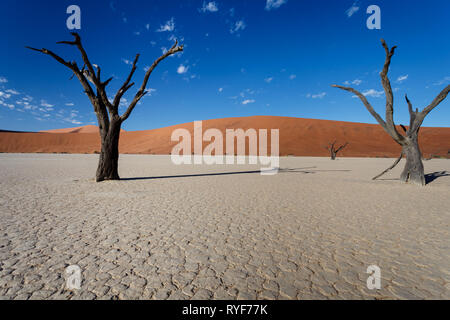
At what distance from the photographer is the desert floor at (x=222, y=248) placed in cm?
219

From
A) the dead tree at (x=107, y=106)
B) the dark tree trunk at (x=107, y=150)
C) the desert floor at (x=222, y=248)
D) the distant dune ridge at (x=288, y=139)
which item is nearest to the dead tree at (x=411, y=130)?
the desert floor at (x=222, y=248)

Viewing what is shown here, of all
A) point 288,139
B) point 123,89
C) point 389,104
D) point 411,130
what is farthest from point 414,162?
point 288,139

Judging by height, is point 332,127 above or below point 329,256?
above

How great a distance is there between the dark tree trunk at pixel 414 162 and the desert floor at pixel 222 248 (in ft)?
11.4

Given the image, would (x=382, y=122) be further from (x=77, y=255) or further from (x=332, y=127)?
(x=332, y=127)

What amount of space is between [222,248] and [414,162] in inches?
403

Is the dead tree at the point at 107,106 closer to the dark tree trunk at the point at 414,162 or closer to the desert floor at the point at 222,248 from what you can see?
the desert floor at the point at 222,248

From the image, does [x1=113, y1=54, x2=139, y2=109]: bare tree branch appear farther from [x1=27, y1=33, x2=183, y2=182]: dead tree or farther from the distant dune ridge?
the distant dune ridge

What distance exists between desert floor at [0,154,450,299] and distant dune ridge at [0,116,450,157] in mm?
39949

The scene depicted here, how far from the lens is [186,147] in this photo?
2088 inches

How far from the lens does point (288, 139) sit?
52031 mm

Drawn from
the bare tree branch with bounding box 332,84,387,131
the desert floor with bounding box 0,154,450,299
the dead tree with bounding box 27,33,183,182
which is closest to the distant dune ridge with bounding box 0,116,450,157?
the bare tree branch with bounding box 332,84,387,131
